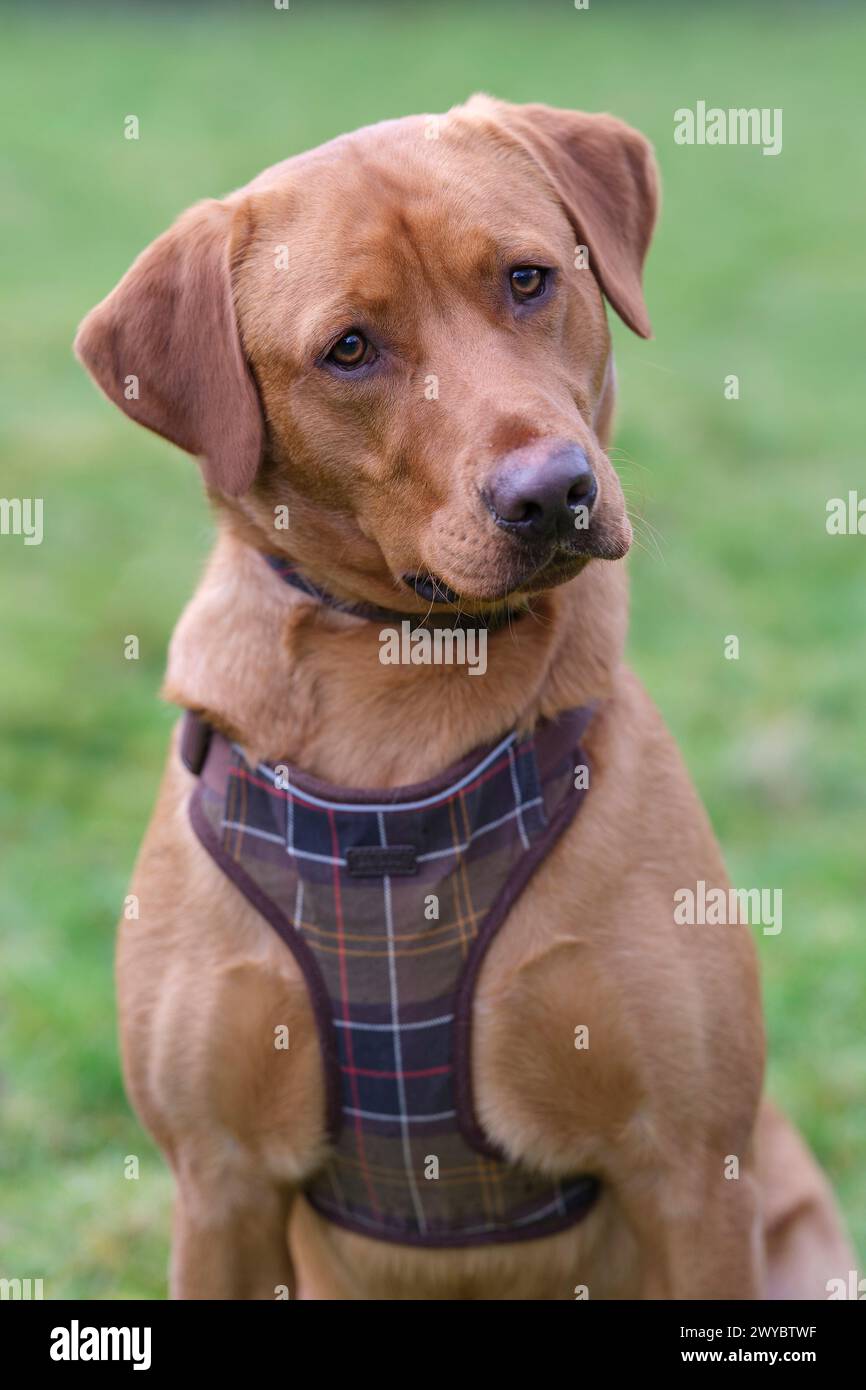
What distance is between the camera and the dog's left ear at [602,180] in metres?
3.24

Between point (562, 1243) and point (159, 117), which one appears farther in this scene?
point (159, 117)

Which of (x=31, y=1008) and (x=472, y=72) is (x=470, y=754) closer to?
(x=31, y=1008)

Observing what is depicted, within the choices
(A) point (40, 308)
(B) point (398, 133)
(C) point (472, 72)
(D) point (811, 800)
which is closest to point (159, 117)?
(C) point (472, 72)

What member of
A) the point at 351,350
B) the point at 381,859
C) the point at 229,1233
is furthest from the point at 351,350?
the point at 229,1233

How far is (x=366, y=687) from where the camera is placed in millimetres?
3170

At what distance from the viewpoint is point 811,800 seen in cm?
630

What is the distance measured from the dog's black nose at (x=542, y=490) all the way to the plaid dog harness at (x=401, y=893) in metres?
0.47

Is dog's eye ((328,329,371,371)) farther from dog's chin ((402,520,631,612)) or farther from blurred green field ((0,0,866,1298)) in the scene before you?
blurred green field ((0,0,866,1298))

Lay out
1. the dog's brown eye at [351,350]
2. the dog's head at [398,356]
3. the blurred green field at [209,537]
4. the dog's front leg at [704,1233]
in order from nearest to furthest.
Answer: the dog's head at [398,356]
the dog's brown eye at [351,350]
the dog's front leg at [704,1233]
the blurred green field at [209,537]

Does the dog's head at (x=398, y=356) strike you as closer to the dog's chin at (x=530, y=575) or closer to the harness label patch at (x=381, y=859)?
the dog's chin at (x=530, y=575)

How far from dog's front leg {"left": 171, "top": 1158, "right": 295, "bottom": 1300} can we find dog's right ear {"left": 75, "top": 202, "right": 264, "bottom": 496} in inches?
49.3

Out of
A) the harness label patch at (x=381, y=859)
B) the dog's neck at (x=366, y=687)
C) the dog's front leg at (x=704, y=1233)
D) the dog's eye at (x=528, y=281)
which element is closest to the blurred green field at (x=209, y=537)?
the dog's neck at (x=366, y=687)

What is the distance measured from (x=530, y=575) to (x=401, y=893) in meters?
0.60
